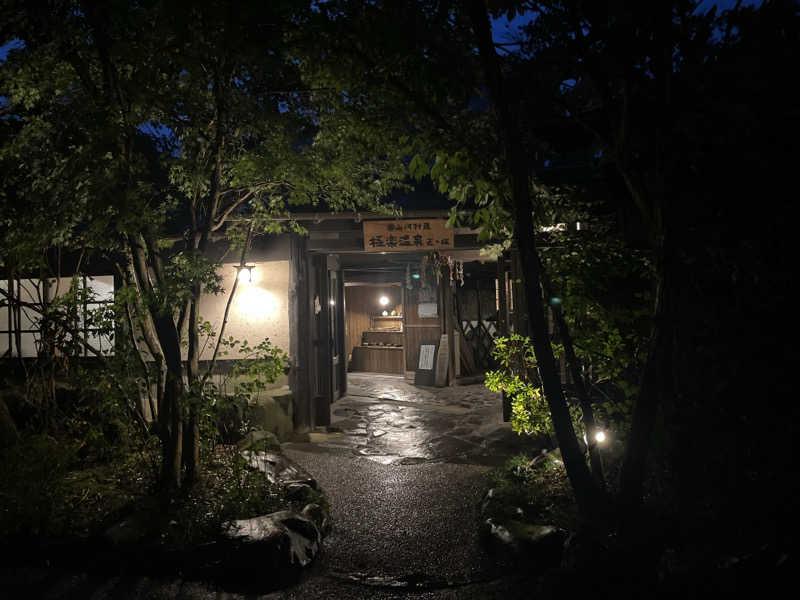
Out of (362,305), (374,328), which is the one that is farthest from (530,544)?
(362,305)

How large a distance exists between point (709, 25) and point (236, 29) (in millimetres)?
4440

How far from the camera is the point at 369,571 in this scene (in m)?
4.93

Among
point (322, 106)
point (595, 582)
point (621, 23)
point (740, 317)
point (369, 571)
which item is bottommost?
point (369, 571)

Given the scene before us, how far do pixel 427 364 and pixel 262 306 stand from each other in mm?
7059

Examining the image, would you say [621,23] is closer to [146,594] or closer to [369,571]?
[369,571]

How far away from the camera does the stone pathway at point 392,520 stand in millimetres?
4516

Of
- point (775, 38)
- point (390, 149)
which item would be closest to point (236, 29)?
point (390, 149)

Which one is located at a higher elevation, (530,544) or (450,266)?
(450,266)

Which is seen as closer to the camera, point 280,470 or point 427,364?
point 280,470

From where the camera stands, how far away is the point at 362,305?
2256 centimetres

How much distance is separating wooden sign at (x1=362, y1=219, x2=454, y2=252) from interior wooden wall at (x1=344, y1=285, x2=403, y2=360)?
11.2m

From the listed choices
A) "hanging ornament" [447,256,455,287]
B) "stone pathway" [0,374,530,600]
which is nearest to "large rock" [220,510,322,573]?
"stone pathway" [0,374,530,600]

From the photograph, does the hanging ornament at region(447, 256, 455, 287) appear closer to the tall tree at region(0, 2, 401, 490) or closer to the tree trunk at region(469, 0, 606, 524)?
the tall tree at region(0, 2, 401, 490)

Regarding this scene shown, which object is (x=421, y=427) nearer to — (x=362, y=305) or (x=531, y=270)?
(x=531, y=270)
